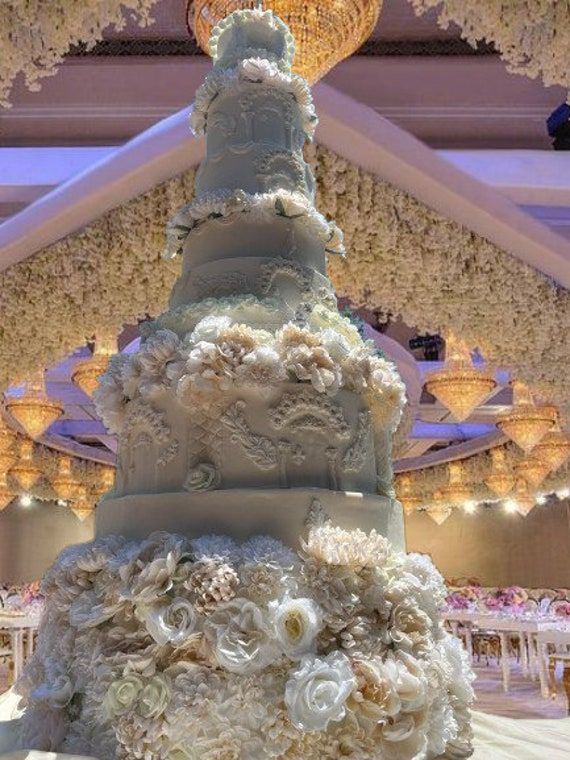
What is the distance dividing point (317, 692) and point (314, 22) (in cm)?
350

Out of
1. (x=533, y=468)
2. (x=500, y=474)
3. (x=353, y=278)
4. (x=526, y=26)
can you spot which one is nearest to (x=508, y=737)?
(x=526, y=26)

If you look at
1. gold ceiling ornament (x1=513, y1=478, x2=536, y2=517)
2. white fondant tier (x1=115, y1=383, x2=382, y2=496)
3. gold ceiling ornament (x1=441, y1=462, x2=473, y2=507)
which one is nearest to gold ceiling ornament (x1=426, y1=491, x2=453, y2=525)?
gold ceiling ornament (x1=441, y1=462, x2=473, y2=507)

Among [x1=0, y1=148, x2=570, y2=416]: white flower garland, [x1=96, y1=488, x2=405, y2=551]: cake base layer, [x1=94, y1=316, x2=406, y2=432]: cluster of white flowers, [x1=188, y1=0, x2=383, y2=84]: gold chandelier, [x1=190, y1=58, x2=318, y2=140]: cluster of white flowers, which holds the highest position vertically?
[x1=188, y1=0, x2=383, y2=84]: gold chandelier

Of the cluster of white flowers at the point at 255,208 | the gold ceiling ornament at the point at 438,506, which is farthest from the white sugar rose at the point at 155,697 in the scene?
the gold ceiling ornament at the point at 438,506

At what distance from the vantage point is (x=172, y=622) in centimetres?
153

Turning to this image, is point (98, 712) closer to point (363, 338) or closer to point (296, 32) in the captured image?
point (363, 338)

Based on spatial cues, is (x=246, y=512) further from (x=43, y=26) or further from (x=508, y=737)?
(x=43, y=26)

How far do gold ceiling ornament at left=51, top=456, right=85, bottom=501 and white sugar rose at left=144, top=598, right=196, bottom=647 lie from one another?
16.1 m

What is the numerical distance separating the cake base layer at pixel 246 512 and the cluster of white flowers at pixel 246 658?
54 mm

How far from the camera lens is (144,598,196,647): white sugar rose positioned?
150 centimetres

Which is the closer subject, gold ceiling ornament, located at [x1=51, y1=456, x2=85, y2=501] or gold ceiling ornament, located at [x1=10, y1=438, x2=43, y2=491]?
gold ceiling ornament, located at [x1=10, y1=438, x2=43, y2=491]

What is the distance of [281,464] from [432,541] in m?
22.5

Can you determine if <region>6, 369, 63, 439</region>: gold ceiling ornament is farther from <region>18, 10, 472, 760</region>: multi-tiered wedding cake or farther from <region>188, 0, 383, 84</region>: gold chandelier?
<region>18, 10, 472, 760</region>: multi-tiered wedding cake

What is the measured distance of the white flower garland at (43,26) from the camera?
350cm
